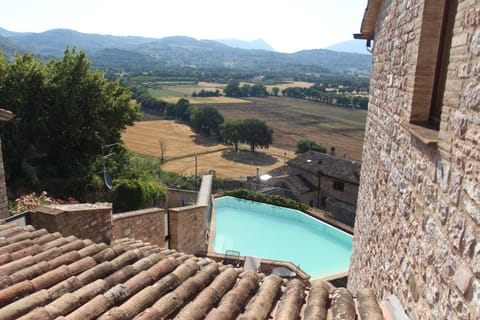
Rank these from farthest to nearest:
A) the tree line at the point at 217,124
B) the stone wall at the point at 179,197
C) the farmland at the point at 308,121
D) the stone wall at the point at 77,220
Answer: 1. the farmland at the point at 308,121
2. the tree line at the point at 217,124
3. the stone wall at the point at 179,197
4. the stone wall at the point at 77,220

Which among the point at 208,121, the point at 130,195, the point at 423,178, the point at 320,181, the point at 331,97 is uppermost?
the point at 423,178

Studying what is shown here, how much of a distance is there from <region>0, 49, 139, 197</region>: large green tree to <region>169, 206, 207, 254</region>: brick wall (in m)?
6.02

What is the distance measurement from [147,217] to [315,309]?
7.12m

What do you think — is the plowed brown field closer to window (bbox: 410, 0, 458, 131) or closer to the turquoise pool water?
the turquoise pool water

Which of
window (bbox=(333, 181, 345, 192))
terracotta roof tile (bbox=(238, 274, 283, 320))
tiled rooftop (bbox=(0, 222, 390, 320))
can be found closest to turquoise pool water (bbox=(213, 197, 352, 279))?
window (bbox=(333, 181, 345, 192))

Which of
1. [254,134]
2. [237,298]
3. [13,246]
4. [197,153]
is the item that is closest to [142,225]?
[13,246]

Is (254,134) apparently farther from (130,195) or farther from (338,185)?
(130,195)

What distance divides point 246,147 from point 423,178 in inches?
2039

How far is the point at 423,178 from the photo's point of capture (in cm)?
285

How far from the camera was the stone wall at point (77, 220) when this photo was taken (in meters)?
5.60

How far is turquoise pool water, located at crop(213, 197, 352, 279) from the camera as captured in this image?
51.3 ft

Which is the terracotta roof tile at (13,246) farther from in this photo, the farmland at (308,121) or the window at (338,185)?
the farmland at (308,121)

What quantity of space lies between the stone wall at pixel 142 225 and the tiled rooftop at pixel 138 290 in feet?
14.6

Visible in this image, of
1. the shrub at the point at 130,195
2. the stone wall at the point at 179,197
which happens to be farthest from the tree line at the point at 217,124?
the shrub at the point at 130,195
